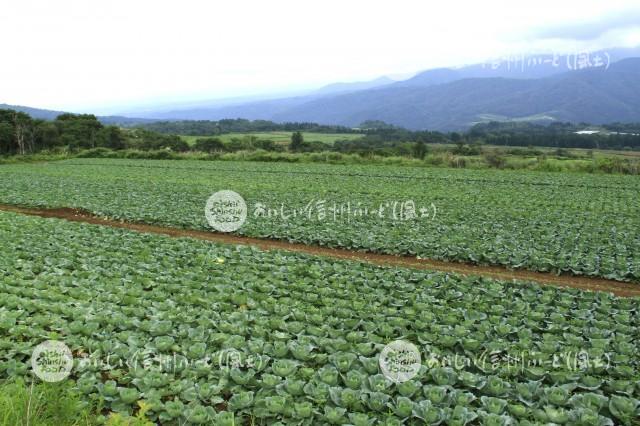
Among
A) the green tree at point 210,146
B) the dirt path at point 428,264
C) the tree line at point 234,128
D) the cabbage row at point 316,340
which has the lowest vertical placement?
the dirt path at point 428,264

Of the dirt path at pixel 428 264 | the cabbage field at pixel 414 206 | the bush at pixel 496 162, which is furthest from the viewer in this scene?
the bush at pixel 496 162

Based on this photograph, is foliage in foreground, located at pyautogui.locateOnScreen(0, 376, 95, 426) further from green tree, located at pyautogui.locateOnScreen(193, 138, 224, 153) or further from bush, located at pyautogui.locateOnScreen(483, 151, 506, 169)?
green tree, located at pyautogui.locateOnScreen(193, 138, 224, 153)

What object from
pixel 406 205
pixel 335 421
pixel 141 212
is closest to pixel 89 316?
pixel 335 421

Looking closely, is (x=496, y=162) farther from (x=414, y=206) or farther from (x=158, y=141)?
(x=158, y=141)

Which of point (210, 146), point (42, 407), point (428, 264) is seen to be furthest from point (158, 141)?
point (42, 407)

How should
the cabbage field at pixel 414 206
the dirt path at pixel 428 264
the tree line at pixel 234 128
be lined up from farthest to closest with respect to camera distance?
the tree line at pixel 234 128, the cabbage field at pixel 414 206, the dirt path at pixel 428 264

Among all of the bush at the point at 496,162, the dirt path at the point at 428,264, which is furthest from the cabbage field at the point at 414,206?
the bush at the point at 496,162

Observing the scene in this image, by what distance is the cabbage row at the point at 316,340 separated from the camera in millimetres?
5020

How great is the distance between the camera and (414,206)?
59.1 feet

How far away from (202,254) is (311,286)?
11.2ft

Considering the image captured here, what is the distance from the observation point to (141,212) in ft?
56.3

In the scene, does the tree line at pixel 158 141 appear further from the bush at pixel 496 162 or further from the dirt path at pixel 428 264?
the dirt path at pixel 428 264

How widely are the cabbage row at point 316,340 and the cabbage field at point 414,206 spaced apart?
3373 mm

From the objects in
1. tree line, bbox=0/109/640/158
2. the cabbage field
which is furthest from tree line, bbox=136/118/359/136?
the cabbage field
